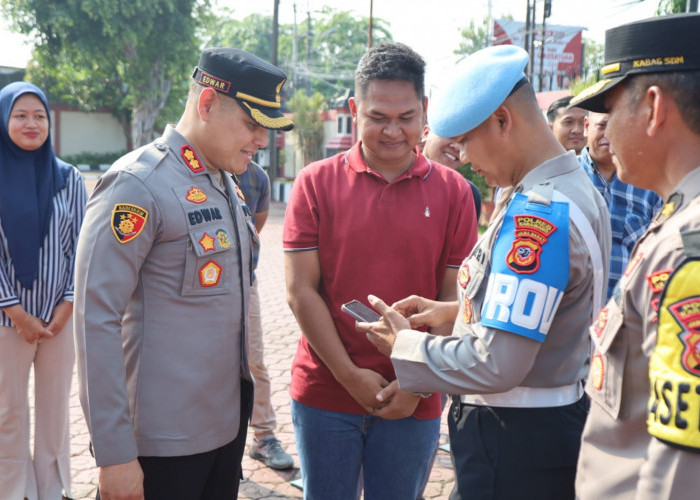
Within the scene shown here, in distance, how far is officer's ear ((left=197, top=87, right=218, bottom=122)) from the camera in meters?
2.27

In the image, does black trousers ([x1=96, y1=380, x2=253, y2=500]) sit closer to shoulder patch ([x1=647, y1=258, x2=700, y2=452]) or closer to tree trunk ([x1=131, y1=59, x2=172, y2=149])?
shoulder patch ([x1=647, y1=258, x2=700, y2=452])

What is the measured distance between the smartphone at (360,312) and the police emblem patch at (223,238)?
441 mm

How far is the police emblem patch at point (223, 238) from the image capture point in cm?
218

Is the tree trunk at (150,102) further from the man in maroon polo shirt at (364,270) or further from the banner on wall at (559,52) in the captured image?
the man in maroon polo shirt at (364,270)

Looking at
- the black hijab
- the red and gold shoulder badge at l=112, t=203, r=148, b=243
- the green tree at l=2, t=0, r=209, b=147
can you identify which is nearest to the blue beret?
the red and gold shoulder badge at l=112, t=203, r=148, b=243

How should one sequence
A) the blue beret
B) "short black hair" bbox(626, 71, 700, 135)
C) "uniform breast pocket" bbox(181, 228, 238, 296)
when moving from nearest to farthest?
"short black hair" bbox(626, 71, 700, 135), the blue beret, "uniform breast pocket" bbox(181, 228, 238, 296)

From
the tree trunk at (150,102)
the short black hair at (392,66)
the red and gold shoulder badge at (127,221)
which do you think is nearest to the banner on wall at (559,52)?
the tree trunk at (150,102)

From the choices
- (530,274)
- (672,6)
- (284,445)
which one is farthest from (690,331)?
(672,6)

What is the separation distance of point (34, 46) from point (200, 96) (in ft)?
106

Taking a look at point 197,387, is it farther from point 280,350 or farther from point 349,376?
point 280,350

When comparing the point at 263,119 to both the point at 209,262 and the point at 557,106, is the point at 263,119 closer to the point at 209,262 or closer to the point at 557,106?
the point at 209,262

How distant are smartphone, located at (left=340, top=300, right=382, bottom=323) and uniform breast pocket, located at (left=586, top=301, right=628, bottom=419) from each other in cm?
89

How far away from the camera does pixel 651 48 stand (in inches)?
56.3

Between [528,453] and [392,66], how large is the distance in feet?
4.65
